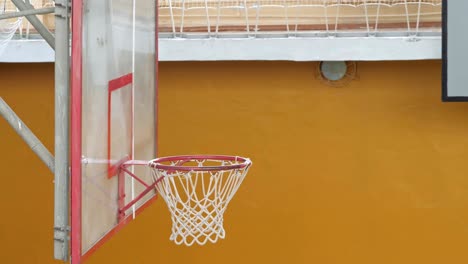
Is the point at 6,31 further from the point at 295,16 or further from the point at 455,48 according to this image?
the point at 455,48

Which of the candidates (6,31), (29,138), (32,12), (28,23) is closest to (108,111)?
(29,138)

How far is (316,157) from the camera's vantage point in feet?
18.1

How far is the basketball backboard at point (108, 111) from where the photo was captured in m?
3.29

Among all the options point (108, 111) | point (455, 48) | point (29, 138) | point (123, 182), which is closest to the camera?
point (29, 138)

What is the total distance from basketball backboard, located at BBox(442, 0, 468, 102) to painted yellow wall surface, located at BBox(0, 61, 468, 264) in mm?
435

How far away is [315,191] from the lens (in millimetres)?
5516

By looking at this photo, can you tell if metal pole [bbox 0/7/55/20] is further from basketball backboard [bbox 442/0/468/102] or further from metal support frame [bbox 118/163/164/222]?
basketball backboard [bbox 442/0/468/102]

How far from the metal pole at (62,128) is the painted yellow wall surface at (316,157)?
2.20 metres

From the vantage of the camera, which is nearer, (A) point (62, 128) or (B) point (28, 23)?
(A) point (62, 128)

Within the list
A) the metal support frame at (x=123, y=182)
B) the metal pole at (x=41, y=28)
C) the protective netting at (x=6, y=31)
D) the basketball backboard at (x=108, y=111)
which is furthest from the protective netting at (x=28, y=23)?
the metal support frame at (x=123, y=182)

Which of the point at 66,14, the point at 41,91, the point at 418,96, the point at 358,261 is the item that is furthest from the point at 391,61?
the point at 66,14

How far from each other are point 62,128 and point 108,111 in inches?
13.8

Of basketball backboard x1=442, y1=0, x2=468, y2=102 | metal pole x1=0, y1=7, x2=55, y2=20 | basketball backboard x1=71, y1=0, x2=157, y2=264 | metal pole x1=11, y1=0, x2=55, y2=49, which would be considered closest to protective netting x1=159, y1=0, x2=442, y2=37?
basketball backboard x1=442, y1=0, x2=468, y2=102

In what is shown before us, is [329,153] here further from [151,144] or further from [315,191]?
[151,144]
